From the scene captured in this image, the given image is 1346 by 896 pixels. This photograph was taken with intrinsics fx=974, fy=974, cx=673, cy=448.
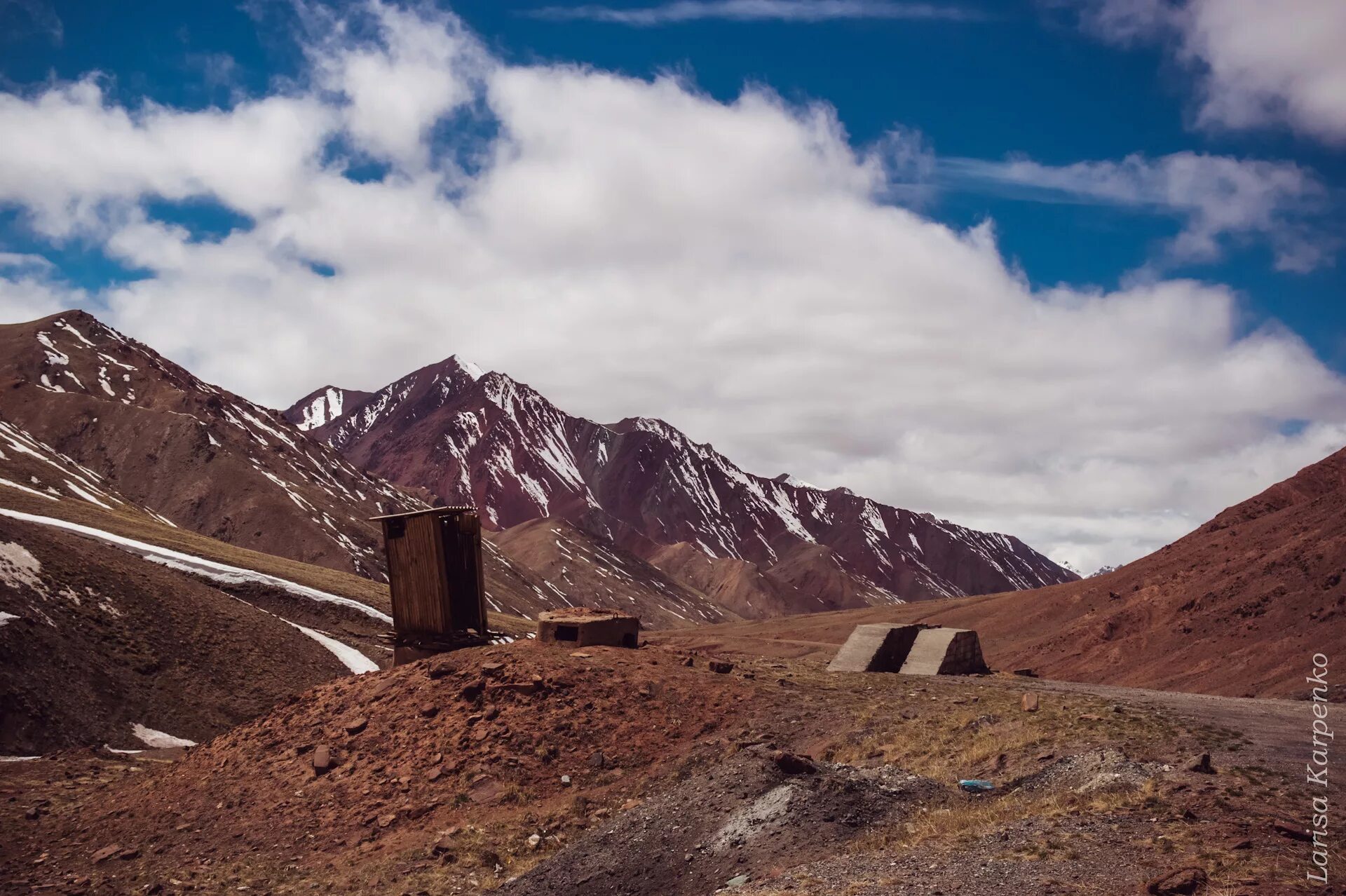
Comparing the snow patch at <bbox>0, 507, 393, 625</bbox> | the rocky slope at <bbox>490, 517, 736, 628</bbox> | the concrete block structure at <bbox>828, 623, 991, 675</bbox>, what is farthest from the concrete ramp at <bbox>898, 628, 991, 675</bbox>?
the rocky slope at <bbox>490, 517, 736, 628</bbox>

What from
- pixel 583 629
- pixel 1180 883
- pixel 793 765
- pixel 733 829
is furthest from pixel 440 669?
pixel 1180 883

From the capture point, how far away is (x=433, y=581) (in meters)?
22.9

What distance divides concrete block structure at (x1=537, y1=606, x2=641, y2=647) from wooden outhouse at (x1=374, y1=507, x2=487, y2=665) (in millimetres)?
2693

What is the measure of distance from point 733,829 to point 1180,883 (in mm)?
5664

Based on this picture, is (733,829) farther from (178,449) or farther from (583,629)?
(178,449)

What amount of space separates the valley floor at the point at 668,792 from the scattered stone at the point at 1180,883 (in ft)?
0.11

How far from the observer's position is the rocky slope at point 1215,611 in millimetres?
39469

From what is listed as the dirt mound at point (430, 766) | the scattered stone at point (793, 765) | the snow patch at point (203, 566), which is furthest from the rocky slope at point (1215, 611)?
the snow patch at point (203, 566)

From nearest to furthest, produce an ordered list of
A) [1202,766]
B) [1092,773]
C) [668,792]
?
1. [1202,766]
2. [1092,773]
3. [668,792]

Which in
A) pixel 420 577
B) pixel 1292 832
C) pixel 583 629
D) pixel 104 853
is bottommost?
pixel 104 853

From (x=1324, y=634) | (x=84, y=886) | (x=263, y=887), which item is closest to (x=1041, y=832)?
(x=263, y=887)

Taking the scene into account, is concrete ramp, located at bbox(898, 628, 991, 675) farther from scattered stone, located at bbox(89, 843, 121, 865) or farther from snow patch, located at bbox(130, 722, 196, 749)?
snow patch, located at bbox(130, 722, 196, 749)

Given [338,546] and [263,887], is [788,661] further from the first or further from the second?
[338,546]

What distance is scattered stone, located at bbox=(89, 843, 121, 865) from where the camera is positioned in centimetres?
1466
